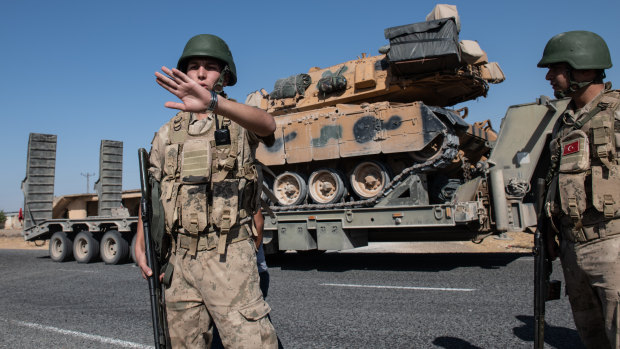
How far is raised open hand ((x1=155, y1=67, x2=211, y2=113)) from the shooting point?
6.75 feet

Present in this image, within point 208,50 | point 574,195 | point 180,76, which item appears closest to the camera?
point 180,76

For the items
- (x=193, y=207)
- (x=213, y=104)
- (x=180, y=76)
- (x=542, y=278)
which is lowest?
(x=542, y=278)

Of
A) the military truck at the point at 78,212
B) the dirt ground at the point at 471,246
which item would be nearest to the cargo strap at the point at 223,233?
the military truck at the point at 78,212

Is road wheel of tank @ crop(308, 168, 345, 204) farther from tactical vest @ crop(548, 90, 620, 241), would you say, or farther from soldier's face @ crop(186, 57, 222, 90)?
soldier's face @ crop(186, 57, 222, 90)

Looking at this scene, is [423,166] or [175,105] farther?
[423,166]

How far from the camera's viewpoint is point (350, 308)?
5.95 metres

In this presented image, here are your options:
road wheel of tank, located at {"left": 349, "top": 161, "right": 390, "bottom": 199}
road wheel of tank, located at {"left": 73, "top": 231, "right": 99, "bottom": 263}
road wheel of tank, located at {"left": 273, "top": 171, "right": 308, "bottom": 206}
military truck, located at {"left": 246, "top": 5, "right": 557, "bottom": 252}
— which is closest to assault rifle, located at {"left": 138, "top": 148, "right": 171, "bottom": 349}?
military truck, located at {"left": 246, "top": 5, "right": 557, "bottom": 252}

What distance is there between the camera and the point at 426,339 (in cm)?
448

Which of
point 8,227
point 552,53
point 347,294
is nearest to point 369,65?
point 347,294

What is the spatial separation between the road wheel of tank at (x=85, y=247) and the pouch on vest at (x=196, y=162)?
11.9 meters

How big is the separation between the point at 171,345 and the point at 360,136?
8191 millimetres

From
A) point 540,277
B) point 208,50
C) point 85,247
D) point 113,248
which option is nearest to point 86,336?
point 208,50

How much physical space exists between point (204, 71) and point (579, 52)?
2.04m

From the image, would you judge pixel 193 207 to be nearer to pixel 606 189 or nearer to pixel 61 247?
pixel 606 189
